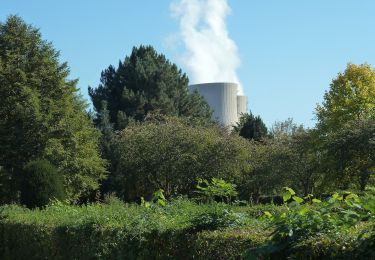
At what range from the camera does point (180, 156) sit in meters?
39.1

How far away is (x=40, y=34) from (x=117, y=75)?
19.0 m

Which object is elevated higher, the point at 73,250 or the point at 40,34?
the point at 40,34

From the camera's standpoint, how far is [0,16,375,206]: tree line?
33.5 m

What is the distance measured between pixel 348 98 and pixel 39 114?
2318cm

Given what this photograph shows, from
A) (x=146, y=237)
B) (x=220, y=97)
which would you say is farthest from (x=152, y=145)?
(x=220, y=97)

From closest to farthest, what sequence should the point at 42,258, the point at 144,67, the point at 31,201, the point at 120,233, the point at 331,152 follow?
1. the point at 120,233
2. the point at 42,258
3. the point at 31,201
4. the point at 331,152
5. the point at 144,67

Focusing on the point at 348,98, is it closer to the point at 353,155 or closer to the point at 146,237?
the point at 353,155

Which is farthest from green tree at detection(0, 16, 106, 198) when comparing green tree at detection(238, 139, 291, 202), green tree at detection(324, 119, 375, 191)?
green tree at detection(324, 119, 375, 191)

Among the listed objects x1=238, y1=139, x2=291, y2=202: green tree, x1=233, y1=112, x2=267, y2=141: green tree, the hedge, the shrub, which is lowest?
the hedge

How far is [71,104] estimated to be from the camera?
127ft

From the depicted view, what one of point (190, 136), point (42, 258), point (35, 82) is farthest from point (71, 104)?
point (42, 258)

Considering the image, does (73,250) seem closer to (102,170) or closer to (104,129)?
(102,170)

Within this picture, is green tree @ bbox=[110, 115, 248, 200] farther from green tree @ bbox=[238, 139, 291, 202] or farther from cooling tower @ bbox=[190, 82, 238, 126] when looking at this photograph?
cooling tower @ bbox=[190, 82, 238, 126]

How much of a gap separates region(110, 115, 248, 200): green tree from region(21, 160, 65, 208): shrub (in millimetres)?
18524
